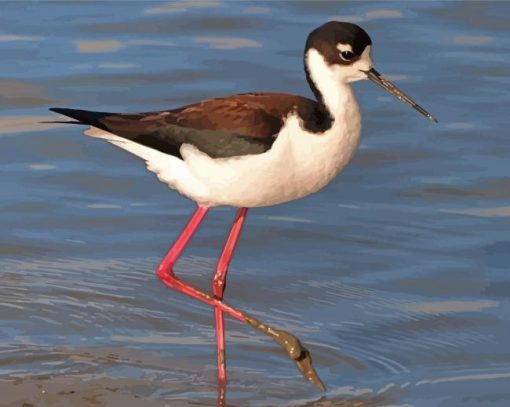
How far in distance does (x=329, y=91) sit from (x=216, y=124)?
50cm

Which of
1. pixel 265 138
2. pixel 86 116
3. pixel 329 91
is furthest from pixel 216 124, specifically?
pixel 86 116

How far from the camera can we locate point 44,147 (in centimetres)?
1067

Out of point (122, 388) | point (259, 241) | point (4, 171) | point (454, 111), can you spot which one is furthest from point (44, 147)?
point (122, 388)

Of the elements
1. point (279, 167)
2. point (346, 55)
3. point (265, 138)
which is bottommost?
point (279, 167)

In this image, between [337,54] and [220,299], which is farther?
[220,299]

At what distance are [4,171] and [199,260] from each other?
165 centimetres

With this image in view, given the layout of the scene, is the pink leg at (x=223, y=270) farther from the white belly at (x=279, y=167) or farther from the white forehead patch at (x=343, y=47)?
the white forehead patch at (x=343, y=47)

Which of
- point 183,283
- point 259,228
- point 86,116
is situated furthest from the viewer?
point 259,228

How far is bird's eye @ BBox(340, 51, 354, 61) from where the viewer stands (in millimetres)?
7656

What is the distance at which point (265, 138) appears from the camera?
7410 mm

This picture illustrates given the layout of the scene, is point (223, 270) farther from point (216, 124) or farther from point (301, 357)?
point (216, 124)

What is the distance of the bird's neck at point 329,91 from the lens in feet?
24.7

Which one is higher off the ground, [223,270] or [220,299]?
[223,270]

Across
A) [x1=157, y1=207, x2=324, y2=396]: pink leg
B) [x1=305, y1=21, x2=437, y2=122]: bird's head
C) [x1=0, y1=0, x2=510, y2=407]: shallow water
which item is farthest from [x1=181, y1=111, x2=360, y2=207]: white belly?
[x1=0, y1=0, x2=510, y2=407]: shallow water
